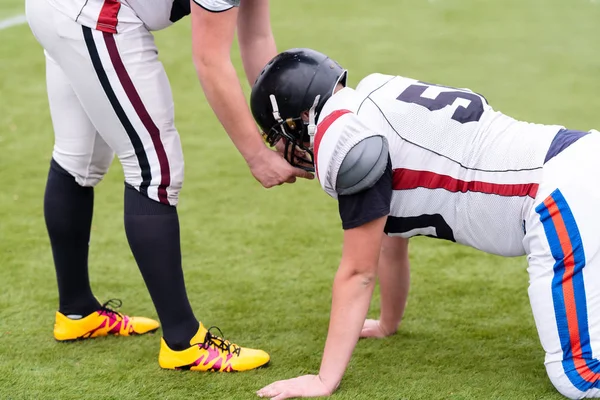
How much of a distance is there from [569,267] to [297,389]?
0.85 meters

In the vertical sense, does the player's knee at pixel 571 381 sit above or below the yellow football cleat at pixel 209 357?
above

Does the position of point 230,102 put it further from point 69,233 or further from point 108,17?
point 69,233

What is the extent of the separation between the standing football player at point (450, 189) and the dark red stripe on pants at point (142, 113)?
13.3 inches

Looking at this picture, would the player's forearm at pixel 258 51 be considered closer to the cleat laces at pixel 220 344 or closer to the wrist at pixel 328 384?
the cleat laces at pixel 220 344

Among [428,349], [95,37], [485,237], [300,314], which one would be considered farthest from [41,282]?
[485,237]

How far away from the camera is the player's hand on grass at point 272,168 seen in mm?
2580

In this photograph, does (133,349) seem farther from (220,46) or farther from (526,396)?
(526,396)

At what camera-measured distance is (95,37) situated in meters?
2.55

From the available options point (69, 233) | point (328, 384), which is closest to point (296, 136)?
point (328, 384)

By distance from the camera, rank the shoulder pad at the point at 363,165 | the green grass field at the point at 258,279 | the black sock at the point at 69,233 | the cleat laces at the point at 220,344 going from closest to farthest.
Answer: the shoulder pad at the point at 363,165, the green grass field at the point at 258,279, the cleat laces at the point at 220,344, the black sock at the point at 69,233

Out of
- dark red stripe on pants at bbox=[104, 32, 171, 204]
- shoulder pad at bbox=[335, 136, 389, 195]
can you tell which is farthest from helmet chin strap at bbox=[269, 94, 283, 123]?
dark red stripe on pants at bbox=[104, 32, 171, 204]

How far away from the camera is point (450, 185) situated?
8.16 ft

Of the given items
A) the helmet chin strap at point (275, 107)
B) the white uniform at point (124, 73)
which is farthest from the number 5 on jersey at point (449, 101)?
the white uniform at point (124, 73)

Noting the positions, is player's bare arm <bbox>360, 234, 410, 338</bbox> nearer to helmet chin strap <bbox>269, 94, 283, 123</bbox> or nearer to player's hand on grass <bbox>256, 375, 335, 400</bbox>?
player's hand on grass <bbox>256, 375, 335, 400</bbox>
